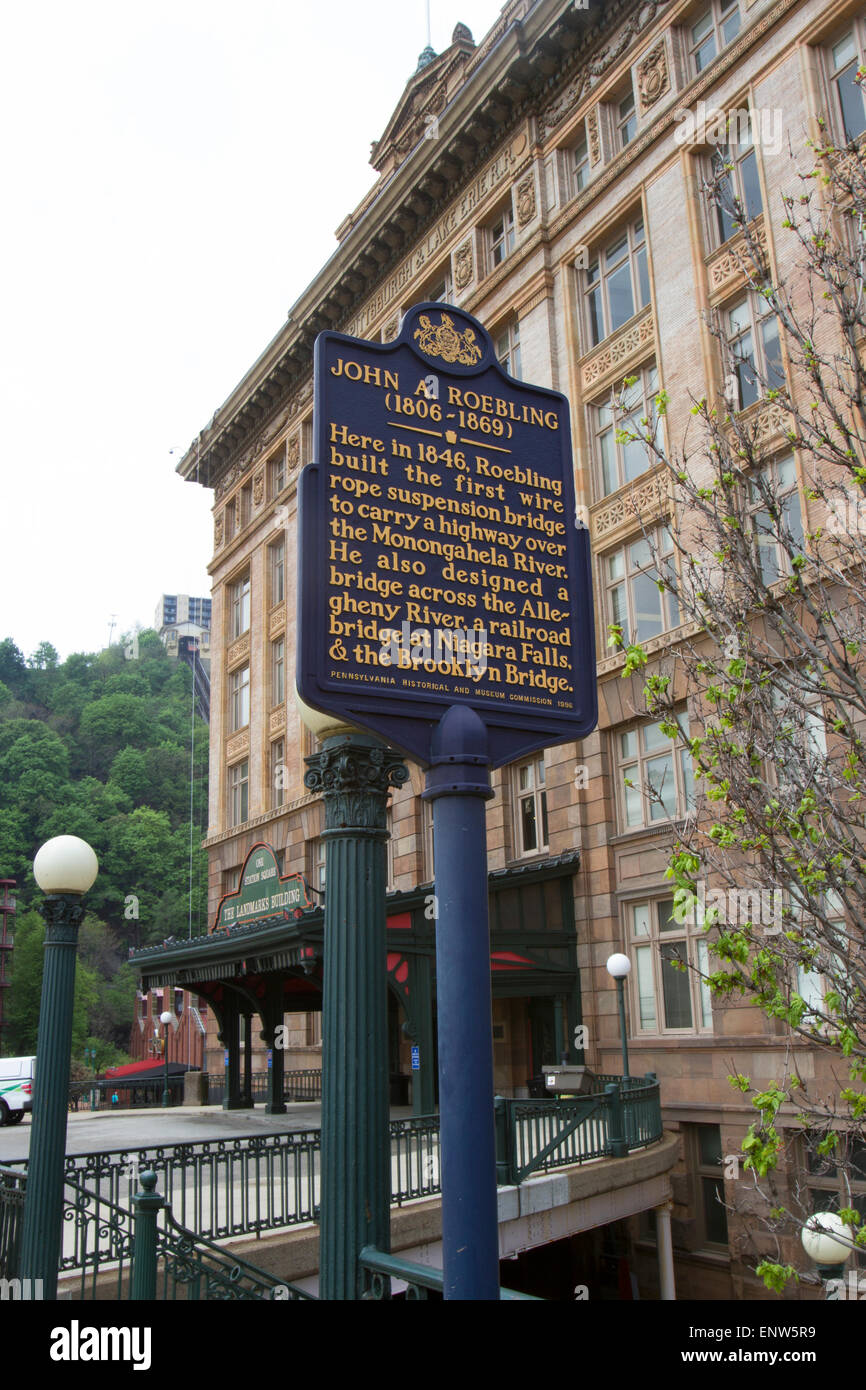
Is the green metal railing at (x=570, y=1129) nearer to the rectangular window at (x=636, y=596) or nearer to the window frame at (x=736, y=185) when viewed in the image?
the rectangular window at (x=636, y=596)

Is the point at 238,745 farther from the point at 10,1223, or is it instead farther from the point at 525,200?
the point at 10,1223

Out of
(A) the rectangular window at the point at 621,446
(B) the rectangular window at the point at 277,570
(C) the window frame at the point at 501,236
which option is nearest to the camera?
(A) the rectangular window at the point at 621,446

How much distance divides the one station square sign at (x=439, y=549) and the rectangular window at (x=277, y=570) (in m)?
33.7

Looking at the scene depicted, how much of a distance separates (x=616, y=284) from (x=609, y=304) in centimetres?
47

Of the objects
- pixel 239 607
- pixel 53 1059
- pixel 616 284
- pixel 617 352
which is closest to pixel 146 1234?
pixel 53 1059

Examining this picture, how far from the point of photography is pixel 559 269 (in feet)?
86.2

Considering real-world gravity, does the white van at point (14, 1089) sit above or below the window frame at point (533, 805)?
below

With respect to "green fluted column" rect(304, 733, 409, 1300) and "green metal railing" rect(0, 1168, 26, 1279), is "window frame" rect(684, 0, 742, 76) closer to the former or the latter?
"green fluted column" rect(304, 733, 409, 1300)

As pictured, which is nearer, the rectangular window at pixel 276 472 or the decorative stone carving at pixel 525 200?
the decorative stone carving at pixel 525 200

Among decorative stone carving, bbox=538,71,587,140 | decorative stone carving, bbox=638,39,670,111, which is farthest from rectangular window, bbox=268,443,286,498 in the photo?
decorative stone carving, bbox=638,39,670,111

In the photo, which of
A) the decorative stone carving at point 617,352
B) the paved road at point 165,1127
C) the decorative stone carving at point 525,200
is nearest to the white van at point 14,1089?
the paved road at point 165,1127

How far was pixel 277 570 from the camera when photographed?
1567 inches

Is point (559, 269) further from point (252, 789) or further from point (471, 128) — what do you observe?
point (252, 789)

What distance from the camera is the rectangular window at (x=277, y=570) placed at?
1545 inches
